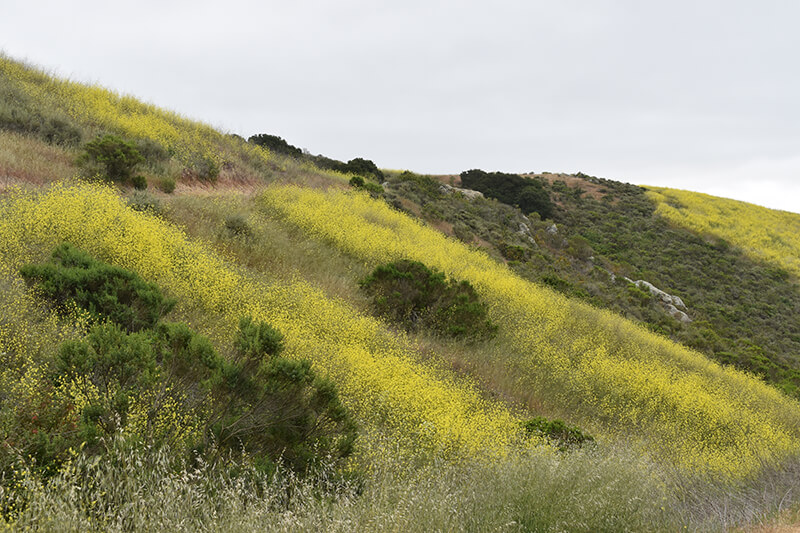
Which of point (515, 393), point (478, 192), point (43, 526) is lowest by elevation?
point (515, 393)

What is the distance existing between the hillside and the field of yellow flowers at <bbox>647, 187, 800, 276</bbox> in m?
13.0

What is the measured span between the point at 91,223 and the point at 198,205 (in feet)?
12.3

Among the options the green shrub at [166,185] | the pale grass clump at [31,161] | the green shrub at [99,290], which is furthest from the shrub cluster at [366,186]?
the green shrub at [99,290]

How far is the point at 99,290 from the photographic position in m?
5.29

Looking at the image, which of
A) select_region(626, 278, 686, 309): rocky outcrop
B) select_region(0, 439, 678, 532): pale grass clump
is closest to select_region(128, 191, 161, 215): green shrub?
select_region(0, 439, 678, 532): pale grass clump

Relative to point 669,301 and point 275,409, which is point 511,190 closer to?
point 669,301

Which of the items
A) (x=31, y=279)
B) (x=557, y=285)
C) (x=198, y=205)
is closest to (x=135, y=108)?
(x=198, y=205)

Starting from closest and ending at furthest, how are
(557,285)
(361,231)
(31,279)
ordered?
(31,279) → (361,231) → (557,285)

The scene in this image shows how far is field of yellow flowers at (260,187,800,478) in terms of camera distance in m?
8.73

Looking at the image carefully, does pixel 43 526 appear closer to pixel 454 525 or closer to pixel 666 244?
pixel 454 525

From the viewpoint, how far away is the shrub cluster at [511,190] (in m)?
32.3

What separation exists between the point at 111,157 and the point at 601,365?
40.3 ft

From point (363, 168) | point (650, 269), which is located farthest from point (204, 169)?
point (650, 269)

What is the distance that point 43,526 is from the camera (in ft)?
7.23
